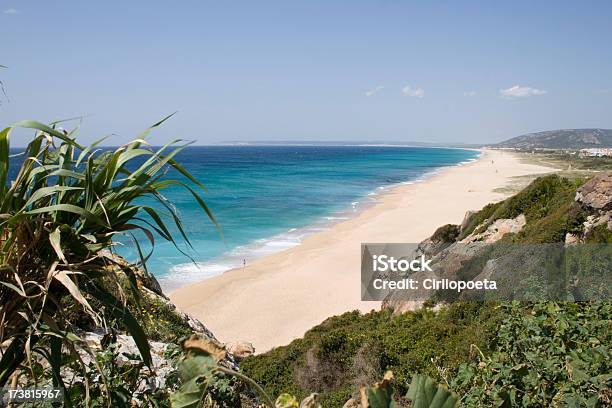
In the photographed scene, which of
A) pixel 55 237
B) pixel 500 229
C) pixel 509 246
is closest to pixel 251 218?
pixel 500 229

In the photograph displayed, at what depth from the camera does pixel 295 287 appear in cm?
1753

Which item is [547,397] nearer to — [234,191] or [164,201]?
[164,201]

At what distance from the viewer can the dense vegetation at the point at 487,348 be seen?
83.6 inches

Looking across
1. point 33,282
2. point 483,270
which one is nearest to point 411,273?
point 483,270

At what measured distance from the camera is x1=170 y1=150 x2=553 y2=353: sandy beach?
14.2m

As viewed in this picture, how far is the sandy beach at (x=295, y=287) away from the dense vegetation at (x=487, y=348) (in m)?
3.14

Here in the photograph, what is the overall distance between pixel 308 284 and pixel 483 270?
30.1 ft

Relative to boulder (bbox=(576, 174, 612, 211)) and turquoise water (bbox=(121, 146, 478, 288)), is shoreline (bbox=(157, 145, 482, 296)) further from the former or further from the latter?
boulder (bbox=(576, 174, 612, 211))

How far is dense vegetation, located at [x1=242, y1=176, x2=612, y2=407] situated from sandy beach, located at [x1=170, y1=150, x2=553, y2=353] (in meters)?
3.14

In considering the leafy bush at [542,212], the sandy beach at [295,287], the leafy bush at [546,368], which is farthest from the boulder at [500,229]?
the leafy bush at [546,368]

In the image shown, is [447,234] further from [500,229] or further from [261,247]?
[261,247]

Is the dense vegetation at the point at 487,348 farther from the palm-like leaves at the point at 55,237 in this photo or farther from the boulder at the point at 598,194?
the palm-like leaves at the point at 55,237

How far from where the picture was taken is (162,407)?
2.12m

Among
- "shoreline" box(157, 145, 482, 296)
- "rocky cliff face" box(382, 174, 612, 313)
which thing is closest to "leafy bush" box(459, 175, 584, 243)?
"rocky cliff face" box(382, 174, 612, 313)
